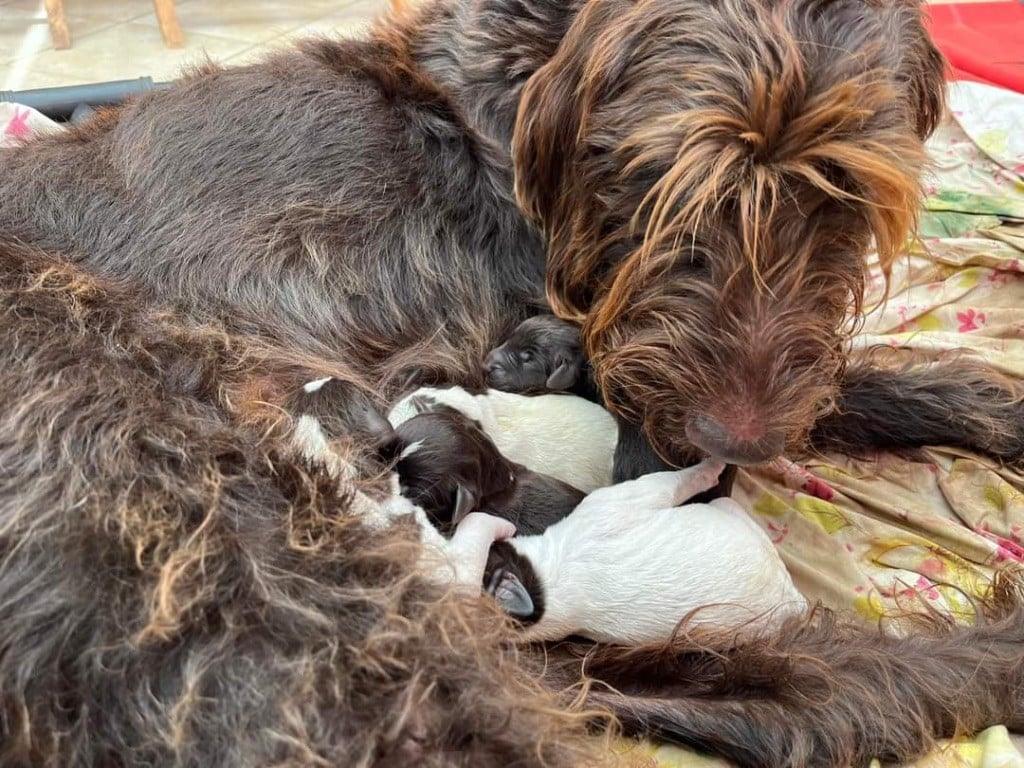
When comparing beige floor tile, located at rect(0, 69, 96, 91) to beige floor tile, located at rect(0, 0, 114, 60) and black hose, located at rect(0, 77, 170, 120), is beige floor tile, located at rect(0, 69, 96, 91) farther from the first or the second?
black hose, located at rect(0, 77, 170, 120)

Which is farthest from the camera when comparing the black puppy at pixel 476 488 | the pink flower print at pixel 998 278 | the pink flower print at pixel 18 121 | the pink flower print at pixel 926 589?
the pink flower print at pixel 998 278

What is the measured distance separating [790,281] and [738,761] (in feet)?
2.32

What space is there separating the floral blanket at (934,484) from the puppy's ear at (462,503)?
1.61 ft

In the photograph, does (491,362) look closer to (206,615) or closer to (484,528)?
(484,528)

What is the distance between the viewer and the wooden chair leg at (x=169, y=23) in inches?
187

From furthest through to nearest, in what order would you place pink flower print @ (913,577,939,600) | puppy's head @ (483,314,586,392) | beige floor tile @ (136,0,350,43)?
beige floor tile @ (136,0,350,43) → puppy's head @ (483,314,586,392) → pink flower print @ (913,577,939,600)

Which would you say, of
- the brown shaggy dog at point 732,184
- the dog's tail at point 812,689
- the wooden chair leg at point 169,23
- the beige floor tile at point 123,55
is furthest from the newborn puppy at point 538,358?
the wooden chair leg at point 169,23

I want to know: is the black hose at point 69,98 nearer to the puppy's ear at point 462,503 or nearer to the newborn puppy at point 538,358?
the newborn puppy at point 538,358

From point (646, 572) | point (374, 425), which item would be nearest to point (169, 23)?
point (374, 425)

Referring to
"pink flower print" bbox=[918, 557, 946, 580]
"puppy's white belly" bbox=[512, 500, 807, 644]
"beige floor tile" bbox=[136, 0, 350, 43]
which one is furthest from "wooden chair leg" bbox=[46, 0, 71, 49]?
"pink flower print" bbox=[918, 557, 946, 580]

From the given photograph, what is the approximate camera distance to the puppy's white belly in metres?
1.56

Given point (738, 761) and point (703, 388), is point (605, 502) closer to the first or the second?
point (703, 388)

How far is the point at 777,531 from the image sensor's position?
200 centimetres

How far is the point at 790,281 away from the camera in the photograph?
142 cm
